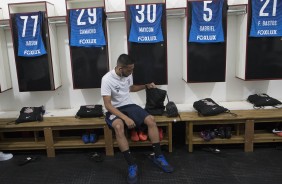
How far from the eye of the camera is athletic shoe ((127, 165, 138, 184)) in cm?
247

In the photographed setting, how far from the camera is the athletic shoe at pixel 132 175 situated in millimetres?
2471

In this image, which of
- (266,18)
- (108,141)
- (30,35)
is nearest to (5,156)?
(108,141)

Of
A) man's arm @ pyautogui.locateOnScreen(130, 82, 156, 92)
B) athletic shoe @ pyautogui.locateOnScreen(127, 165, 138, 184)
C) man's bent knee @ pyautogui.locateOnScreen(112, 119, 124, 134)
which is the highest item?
man's arm @ pyautogui.locateOnScreen(130, 82, 156, 92)

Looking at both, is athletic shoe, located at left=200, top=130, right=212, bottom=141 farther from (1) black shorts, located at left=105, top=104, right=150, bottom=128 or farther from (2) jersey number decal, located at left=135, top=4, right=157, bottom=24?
(2) jersey number decal, located at left=135, top=4, right=157, bottom=24

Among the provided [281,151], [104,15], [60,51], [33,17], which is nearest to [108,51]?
[104,15]

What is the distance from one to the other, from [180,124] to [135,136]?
27.5 inches

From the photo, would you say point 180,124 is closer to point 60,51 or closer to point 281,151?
point 281,151

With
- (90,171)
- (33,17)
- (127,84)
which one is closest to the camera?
(90,171)

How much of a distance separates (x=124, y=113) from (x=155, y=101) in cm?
42

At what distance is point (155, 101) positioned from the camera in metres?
3.10

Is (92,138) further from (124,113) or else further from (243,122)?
(243,122)

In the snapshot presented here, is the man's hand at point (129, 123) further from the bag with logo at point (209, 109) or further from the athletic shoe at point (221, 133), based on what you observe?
the athletic shoe at point (221, 133)

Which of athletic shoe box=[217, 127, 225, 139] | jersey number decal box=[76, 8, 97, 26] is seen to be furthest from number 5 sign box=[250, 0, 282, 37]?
jersey number decal box=[76, 8, 97, 26]

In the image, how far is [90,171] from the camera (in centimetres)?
273
